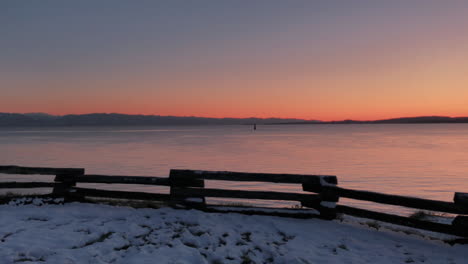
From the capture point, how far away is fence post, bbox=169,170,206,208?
8.46 meters

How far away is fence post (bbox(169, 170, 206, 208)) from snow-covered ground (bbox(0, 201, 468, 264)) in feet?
1.08

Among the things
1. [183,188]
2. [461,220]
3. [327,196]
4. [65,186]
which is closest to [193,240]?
[183,188]

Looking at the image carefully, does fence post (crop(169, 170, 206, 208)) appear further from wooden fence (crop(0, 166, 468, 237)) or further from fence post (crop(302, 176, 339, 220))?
fence post (crop(302, 176, 339, 220))

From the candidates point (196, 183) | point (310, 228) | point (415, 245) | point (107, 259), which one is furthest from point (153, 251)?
point (415, 245)

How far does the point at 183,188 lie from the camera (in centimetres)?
849

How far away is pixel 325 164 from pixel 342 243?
2495 cm

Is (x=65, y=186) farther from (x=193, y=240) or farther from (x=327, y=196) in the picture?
(x=327, y=196)

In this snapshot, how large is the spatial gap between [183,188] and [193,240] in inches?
94.2

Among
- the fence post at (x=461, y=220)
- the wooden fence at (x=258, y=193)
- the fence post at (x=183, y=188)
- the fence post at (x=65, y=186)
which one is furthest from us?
the fence post at (x=65, y=186)

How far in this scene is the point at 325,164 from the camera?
30.5 metres

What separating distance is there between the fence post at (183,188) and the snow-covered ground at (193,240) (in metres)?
0.33

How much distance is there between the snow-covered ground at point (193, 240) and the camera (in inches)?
217

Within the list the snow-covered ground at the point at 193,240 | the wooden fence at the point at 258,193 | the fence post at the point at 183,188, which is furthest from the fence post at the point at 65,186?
Result: the fence post at the point at 183,188

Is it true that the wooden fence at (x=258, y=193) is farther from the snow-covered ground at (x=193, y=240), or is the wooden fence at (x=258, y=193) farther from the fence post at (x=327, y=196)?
the snow-covered ground at (x=193, y=240)
